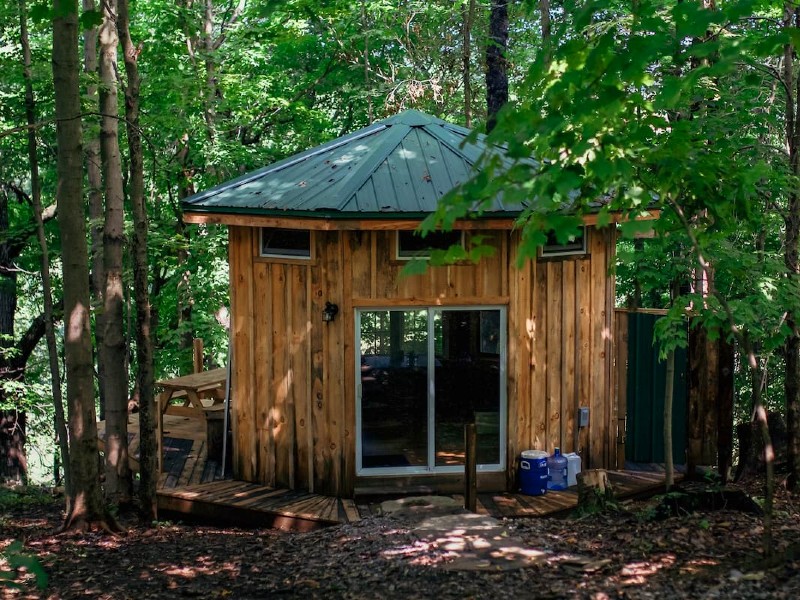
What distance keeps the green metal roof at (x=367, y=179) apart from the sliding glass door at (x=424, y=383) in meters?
1.16

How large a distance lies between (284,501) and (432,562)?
118 inches

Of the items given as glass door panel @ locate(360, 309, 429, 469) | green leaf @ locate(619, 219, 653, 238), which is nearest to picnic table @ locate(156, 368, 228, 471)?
glass door panel @ locate(360, 309, 429, 469)

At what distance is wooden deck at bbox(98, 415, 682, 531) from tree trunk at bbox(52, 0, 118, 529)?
1.11 m

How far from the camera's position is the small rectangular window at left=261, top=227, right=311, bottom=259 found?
9055 mm

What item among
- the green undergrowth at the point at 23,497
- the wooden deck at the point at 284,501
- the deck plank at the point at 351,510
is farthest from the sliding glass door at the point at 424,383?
the green undergrowth at the point at 23,497

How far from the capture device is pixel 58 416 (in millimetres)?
10906

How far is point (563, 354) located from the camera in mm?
9523

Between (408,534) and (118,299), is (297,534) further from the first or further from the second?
(118,299)

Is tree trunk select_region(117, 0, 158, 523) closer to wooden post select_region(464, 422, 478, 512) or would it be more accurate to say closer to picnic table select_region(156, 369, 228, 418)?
picnic table select_region(156, 369, 228, 418)

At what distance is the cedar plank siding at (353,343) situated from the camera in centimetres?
888

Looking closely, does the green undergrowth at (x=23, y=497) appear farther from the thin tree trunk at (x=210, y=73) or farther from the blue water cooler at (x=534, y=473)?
the thin tree trunk at (x=210, y=73)

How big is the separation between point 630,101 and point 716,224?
4.91ft

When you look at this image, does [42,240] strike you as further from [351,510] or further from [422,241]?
[351,510]

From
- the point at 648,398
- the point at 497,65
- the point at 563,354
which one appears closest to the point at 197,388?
the point at 563,354
